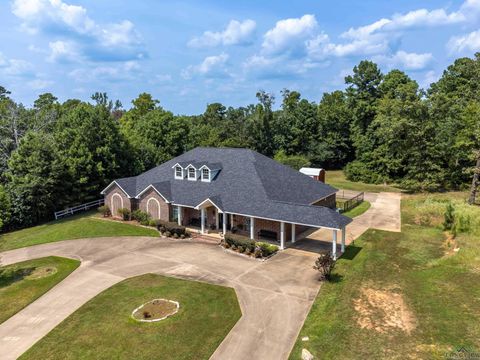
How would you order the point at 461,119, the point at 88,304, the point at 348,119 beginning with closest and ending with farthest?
1. the point at 88,304
2. the point at 461,119
3. the point at 348,119

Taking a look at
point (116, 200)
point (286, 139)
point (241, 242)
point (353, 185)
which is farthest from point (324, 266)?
point (286, 139)

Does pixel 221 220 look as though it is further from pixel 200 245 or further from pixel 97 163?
pixel 97 163

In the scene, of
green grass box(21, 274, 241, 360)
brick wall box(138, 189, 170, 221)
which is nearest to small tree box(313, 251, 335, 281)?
green grass box(21, 274, 241, 360)

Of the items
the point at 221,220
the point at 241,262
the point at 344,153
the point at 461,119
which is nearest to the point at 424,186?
the point at 461,119

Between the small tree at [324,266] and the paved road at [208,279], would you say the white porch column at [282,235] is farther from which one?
the small tree at [324,266]

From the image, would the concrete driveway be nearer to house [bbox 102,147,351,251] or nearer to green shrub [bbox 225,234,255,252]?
green shrub [bbox 225,234,255,252]

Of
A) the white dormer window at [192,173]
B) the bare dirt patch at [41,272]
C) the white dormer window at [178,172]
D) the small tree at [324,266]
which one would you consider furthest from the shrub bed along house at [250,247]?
the bare dirt patch at [41,272]
